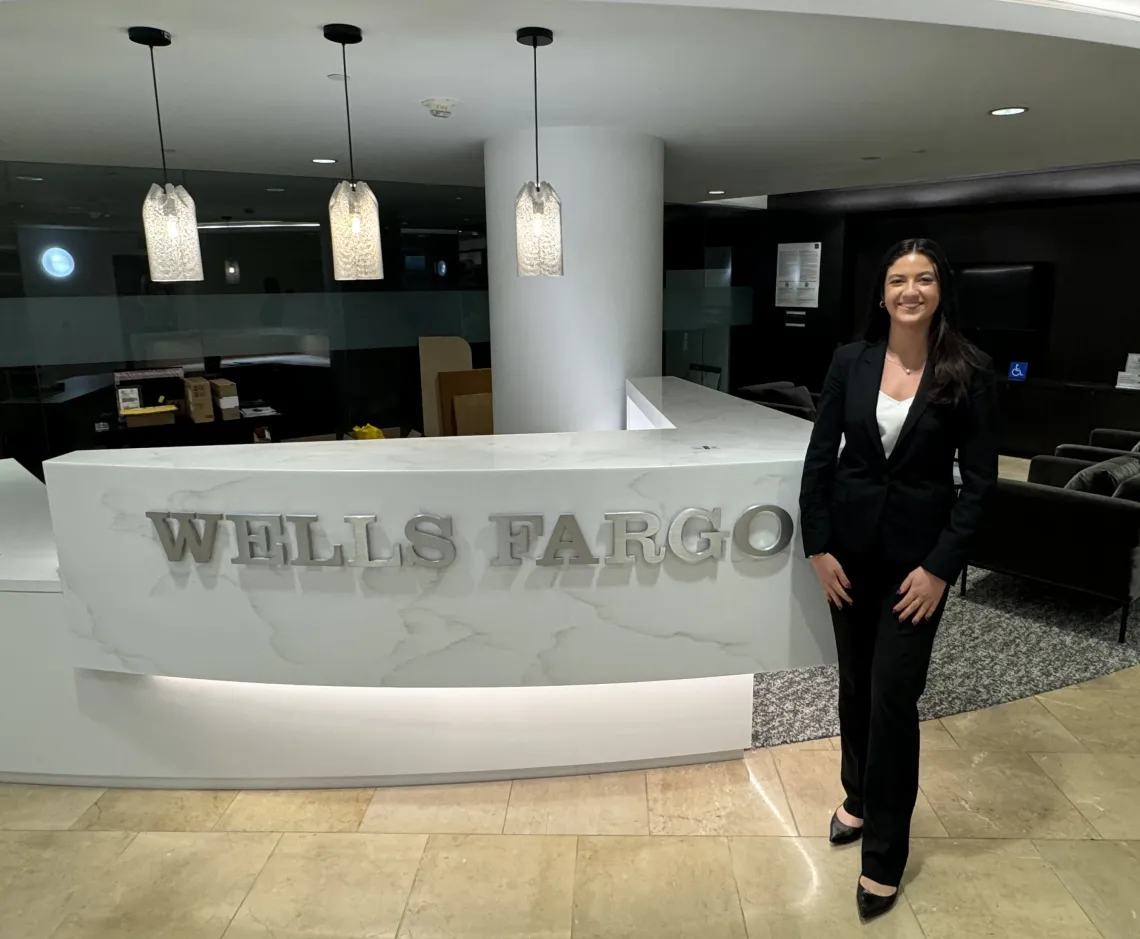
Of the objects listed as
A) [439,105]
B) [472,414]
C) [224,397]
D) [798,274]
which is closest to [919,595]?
[439,105]

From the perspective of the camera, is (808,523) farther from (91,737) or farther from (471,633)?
(91,737)

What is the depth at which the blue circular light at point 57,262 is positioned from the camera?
19.2 feet

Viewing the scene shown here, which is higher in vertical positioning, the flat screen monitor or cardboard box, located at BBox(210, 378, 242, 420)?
the flat screen monitor

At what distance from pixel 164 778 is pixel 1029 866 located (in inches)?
108

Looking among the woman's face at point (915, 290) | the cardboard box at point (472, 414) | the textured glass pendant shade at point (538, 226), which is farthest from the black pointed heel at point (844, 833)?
the cardboard box at point (472, 414)

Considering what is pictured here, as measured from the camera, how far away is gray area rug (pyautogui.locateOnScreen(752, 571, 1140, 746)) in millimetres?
3227

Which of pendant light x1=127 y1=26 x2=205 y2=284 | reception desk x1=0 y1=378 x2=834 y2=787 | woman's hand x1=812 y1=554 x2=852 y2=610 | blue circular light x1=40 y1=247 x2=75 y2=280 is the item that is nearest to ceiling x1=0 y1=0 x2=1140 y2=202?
pendant light x1=127 y1=26 x2=205 y2=284

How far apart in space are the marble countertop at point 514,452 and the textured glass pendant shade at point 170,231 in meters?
0.65

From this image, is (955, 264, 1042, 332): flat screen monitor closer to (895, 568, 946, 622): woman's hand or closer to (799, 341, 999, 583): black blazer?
(799, 341, 999, 583): black blazer

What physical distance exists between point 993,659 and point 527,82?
127 inches

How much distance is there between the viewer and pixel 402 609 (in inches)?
96.1

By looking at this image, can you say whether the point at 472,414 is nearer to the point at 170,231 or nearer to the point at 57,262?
the point at 57,262

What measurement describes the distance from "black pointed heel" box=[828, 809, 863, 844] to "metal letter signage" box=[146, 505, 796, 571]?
33.4 inches

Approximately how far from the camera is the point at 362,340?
7.07 metres
